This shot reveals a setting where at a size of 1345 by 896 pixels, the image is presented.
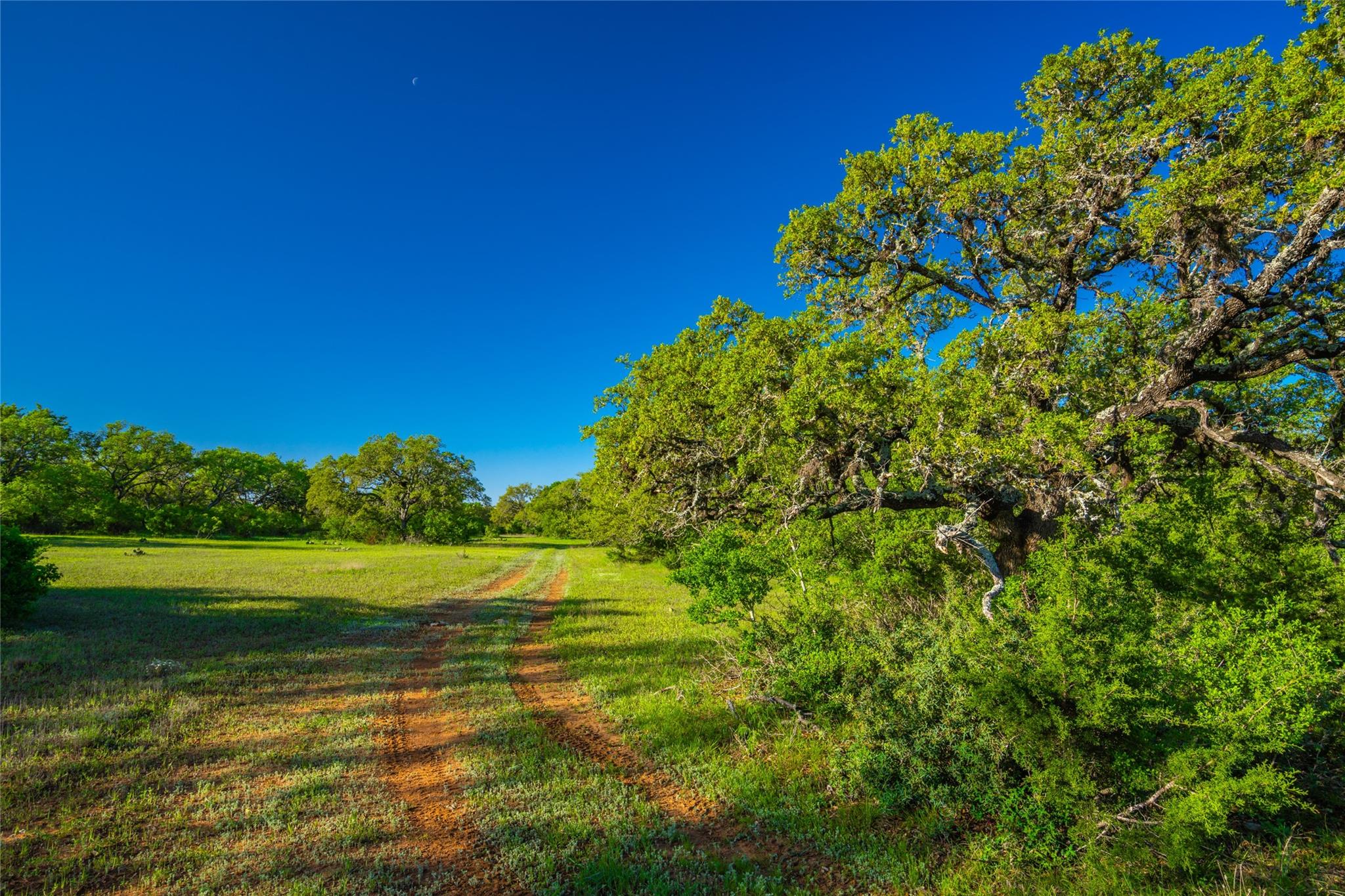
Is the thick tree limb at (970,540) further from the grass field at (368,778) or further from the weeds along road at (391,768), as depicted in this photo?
the weeds along road at (391,768)

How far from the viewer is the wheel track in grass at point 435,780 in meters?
5.23

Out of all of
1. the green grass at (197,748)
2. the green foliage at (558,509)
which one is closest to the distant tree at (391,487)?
the green foliage at (558,509)

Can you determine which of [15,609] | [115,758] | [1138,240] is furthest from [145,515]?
[1138,240]

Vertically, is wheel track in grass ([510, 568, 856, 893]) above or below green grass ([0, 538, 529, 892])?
below

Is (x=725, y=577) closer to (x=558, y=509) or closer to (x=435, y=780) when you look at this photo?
(x=435, y=780)

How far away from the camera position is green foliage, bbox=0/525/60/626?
13578mm

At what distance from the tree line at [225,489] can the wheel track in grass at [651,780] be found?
5906 cm

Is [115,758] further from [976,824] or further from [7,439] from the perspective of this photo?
[7,439]

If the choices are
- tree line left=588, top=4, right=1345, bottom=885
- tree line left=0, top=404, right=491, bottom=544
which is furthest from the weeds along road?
tree line left=0, top=404, right=491, bottom=544

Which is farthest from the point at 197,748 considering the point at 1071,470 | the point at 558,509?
the point at 558,509

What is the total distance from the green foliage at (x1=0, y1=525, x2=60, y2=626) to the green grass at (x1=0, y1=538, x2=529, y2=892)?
818 mm

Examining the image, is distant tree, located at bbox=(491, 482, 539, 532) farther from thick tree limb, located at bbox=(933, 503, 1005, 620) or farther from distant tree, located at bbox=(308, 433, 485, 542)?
thick tree limb, located at bbox=(933, 503, 1005, 620)

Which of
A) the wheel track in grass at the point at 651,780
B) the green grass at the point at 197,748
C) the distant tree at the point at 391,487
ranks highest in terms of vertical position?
the distant tree at the point at 391,487

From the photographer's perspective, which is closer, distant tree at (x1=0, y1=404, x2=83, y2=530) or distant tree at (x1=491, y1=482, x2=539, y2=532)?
distant tree at (x1=0, y1=404, x2=83, y2=530)
